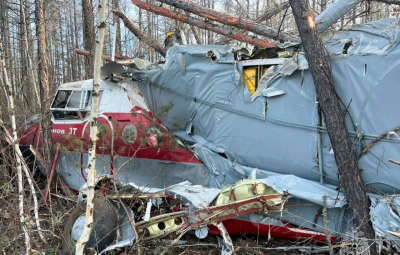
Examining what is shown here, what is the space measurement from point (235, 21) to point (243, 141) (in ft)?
9.12

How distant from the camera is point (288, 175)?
4254 millimetres

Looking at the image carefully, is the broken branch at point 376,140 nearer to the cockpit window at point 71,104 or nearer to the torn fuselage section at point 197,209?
the torn fuselage section at point 197,209

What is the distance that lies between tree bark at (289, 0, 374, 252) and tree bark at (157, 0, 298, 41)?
7.17ft

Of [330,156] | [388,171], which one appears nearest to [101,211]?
[330,156]

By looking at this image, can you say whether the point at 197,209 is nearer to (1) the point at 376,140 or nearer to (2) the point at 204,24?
(1) the point at 376,140

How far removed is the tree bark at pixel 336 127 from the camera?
3.65 meters

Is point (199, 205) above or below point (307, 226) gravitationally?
above

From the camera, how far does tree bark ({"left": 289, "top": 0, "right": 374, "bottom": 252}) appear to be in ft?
12.0

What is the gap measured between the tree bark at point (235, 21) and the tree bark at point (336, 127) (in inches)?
86.0

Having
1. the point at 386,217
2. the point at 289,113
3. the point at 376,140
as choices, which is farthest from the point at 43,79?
the point at 386,217

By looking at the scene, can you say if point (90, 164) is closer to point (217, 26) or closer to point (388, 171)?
point (388, 171)

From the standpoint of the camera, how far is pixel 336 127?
3.79 metres

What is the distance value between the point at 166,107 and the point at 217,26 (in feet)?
8.52

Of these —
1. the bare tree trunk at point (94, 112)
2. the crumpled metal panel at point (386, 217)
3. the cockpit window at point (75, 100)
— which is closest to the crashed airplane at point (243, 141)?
the crumpled metal panel at point (386, 217)
